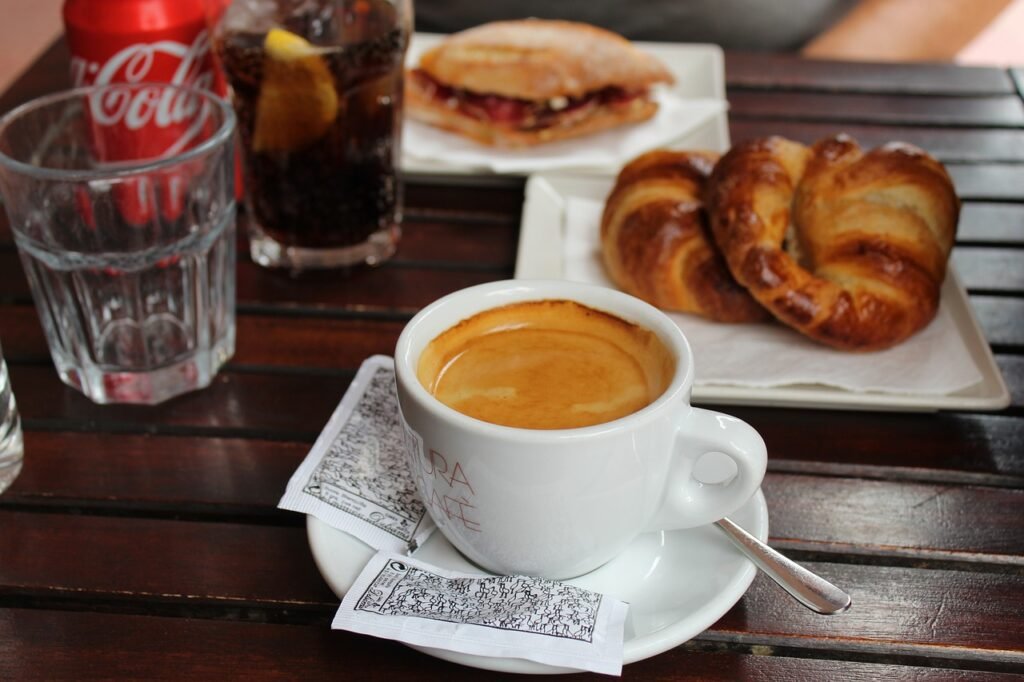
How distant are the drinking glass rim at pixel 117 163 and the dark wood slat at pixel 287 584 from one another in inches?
9.8

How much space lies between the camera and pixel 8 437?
2.56ft

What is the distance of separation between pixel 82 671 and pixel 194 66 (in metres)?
0.61

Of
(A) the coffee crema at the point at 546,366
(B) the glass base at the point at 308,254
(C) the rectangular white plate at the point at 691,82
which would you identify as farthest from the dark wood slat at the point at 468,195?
(A) the coffee crema at the point at 546,366

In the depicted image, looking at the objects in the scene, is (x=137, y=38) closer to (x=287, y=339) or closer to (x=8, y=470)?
(x=287, y=339)

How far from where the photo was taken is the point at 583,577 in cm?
66

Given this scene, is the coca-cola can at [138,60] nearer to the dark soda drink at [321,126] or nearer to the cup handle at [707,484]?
the dark soda drink at [321,126]

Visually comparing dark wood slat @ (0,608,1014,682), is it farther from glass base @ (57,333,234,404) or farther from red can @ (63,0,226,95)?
red can @ (63,0,226,95)

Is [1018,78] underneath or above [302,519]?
underneath

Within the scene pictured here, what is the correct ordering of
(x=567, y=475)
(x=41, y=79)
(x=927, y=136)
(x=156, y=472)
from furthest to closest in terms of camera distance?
(x=41, y=79), (x=927, y=136), (x=156, y=472), (x=567, y=475)

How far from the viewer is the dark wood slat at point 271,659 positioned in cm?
62

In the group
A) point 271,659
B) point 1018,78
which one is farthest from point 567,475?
point 1018,78

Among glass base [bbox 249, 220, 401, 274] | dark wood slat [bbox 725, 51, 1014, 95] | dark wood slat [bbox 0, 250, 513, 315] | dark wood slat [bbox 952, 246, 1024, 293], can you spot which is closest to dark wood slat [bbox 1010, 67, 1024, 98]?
dark wood slat [bbox 725, 51, 1014, 95]

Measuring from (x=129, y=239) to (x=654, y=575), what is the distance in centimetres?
52

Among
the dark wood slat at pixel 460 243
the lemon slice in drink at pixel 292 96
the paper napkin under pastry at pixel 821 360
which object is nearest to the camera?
the paper napkin under pastry at pixel 821 360
